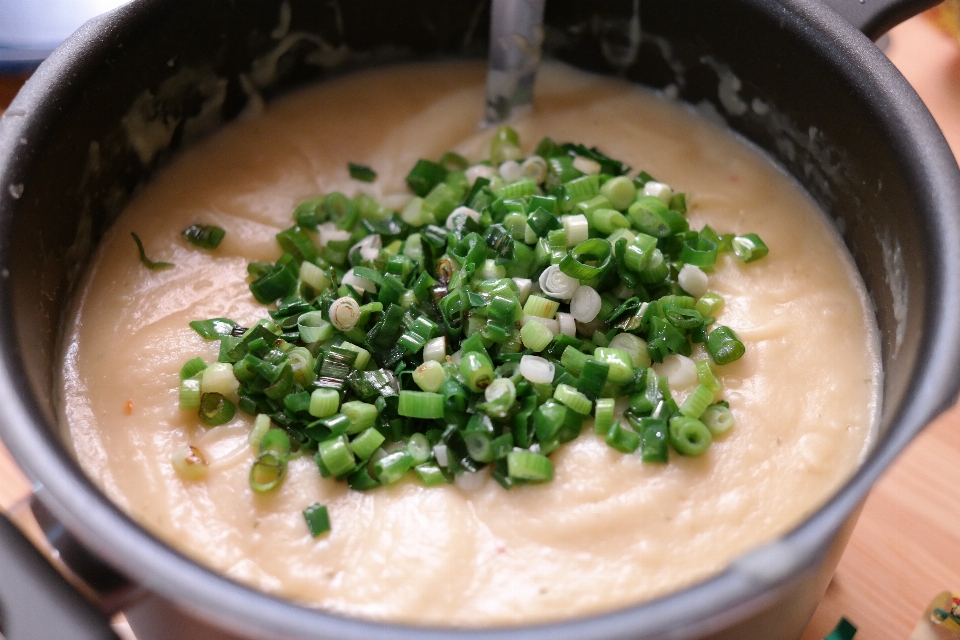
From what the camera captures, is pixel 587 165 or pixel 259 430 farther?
pixel 587 165

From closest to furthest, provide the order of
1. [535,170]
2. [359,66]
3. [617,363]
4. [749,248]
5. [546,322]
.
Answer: [617,363], [546,322], [749,248], [535,170], [359,66]

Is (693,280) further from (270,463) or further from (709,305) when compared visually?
(270,463)

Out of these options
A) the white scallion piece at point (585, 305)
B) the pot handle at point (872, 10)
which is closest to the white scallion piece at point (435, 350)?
the white scallion piece at point (585, 305)

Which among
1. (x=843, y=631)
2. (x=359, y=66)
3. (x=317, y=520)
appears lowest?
(x=843, y=631)

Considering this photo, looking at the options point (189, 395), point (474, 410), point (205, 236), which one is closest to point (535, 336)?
point (474, 410)

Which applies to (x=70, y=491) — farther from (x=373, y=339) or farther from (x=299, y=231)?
(x=299, y=231)

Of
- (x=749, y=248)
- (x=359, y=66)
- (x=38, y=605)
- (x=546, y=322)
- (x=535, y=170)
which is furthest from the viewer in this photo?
(x=359, y=66)

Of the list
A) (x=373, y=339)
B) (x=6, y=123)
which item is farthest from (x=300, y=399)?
(x=6, y=123)
